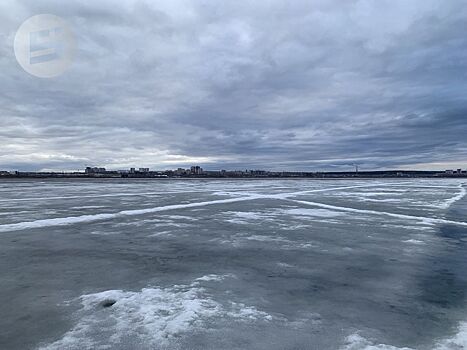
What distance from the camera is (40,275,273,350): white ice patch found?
2848 millimetres

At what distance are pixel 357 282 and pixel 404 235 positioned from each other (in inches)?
153

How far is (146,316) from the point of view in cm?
332

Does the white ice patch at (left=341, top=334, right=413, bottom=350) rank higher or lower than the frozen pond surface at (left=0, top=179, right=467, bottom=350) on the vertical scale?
lower

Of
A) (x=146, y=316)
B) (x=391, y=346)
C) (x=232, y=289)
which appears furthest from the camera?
(x=232, y=289)

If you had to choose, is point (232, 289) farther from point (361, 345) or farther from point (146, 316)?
point (361, 345)

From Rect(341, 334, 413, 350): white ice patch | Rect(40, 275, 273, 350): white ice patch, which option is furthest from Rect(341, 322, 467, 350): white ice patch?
Rect(40, 275, 273, 350): white ice patch

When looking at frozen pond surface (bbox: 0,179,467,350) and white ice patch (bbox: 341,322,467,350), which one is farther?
frozen pond surface (bbox: 0,179,467,350)

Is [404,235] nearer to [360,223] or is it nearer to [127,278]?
[360,223]

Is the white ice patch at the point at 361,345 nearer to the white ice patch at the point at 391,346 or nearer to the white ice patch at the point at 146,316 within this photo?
the white ice patch at the point at 391,346

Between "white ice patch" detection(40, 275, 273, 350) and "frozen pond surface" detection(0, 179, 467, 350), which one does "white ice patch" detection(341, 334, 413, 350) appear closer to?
"frozen pond surface" detection(0, 179, 467, 350)

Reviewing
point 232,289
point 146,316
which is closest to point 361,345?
point 232,289

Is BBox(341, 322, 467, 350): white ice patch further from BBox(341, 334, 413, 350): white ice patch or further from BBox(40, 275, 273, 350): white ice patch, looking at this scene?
BBox(40, 275, 273, 350): white ice patch

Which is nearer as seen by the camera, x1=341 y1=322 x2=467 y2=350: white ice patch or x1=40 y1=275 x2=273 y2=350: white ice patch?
x1=341 y1=322 x2=467 y2=350: white ice patch

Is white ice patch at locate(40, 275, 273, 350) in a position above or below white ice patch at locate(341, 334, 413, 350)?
above
